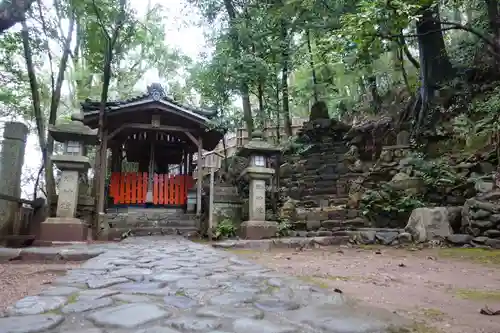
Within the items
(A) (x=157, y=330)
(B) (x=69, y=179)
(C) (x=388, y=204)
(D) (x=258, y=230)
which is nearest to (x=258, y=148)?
(D) (x=258, y=230)

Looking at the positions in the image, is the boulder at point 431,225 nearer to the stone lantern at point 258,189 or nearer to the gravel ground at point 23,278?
the stone lantern at point 258,189

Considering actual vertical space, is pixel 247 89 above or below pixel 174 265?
above

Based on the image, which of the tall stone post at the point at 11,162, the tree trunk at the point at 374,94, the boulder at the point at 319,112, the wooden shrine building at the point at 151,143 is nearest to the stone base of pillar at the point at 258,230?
the wooden shrine building at the point at 151,143

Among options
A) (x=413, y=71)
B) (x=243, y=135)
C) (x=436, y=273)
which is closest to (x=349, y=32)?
(x=436, y=273)

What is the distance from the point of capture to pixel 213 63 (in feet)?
36.0

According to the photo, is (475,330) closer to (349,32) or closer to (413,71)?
(349,32)

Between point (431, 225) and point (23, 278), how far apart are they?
765 centimetres

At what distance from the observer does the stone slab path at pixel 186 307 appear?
180 centimetres

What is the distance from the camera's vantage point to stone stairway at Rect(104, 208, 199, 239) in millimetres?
Result: 9827

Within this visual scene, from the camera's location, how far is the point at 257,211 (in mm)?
8531

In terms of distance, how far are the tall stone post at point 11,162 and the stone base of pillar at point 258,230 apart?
18.0ft

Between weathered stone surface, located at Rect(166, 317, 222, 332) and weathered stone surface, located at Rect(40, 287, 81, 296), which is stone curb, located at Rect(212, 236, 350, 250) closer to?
weathered stone surface, located at Rect(40, 287, 81, 296)

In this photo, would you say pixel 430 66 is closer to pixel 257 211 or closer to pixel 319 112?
pixel 319 112

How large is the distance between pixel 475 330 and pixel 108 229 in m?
9.22
